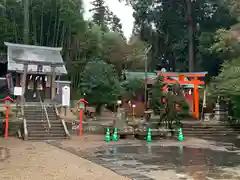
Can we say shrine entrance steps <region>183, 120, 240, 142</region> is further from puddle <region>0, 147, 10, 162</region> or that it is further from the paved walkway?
puddle <region>0, 147, 10, 162</region>

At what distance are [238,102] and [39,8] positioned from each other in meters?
18.8

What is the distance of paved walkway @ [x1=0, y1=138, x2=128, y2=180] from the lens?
7.45 m

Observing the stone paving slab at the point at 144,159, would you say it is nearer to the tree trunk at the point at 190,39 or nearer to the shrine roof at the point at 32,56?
the shrine roof at the point at 32,56

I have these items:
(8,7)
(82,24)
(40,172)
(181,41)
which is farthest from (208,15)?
(40,172)

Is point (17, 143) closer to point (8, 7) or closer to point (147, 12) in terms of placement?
point (8, 7)

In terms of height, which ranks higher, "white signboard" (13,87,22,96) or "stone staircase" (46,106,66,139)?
"white signboard" (13,87,22,96)

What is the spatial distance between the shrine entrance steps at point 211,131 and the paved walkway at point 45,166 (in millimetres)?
8915

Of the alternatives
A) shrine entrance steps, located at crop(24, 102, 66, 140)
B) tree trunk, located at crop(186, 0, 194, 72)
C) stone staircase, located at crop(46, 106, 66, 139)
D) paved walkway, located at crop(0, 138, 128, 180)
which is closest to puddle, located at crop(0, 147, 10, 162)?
paved walkway, located at crop(0, 138, 128, 180)

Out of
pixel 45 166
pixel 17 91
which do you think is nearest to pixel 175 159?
pixel 45 166

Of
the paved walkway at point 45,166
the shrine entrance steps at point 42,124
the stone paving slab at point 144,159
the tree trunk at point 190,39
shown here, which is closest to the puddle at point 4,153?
the paved walkway at point 45,166

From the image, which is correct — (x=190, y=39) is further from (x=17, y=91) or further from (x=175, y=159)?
(x=175, y=159)

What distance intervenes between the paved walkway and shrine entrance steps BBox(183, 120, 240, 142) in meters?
8.91

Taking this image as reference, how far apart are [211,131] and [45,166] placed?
1219 centimetres

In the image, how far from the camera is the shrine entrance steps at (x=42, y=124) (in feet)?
48.7
